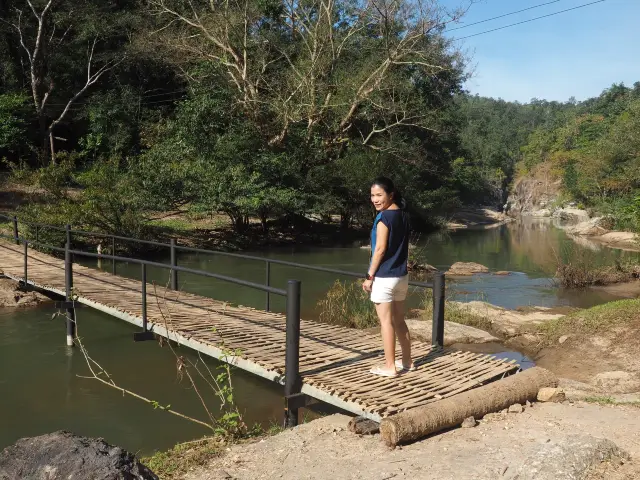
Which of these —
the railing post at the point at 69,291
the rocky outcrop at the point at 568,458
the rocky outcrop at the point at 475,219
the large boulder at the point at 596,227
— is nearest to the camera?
the rocky outcrop at the point at 568,458

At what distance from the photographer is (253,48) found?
86.5 ft

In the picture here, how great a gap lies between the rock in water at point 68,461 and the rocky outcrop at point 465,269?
16590 millimetres

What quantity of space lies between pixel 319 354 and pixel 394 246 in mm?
1523

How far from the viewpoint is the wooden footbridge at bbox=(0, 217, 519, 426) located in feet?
14.8

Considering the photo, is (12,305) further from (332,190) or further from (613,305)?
(332,190)

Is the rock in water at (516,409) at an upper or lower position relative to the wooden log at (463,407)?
lower

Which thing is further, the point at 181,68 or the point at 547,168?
the point at 547,168

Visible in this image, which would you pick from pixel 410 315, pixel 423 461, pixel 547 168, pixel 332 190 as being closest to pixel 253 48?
pixel 332 190

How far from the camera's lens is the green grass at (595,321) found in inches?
363

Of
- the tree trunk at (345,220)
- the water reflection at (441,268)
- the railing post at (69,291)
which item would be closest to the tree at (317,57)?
→ the tree trunk at (345,220)

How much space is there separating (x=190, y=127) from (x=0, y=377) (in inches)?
679

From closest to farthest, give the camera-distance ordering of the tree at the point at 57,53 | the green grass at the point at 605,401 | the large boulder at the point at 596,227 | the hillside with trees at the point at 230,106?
the green grass at the point at 605,401 → the hillside with trees at the point at 230,106 → the tree at the point at 57,53 → the large boulder at the point at 596,227

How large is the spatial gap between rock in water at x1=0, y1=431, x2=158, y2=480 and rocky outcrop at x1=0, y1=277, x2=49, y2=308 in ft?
30.3

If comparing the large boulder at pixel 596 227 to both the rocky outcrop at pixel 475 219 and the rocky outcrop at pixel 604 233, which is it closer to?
the rocky outcrop at pixel 604 233
